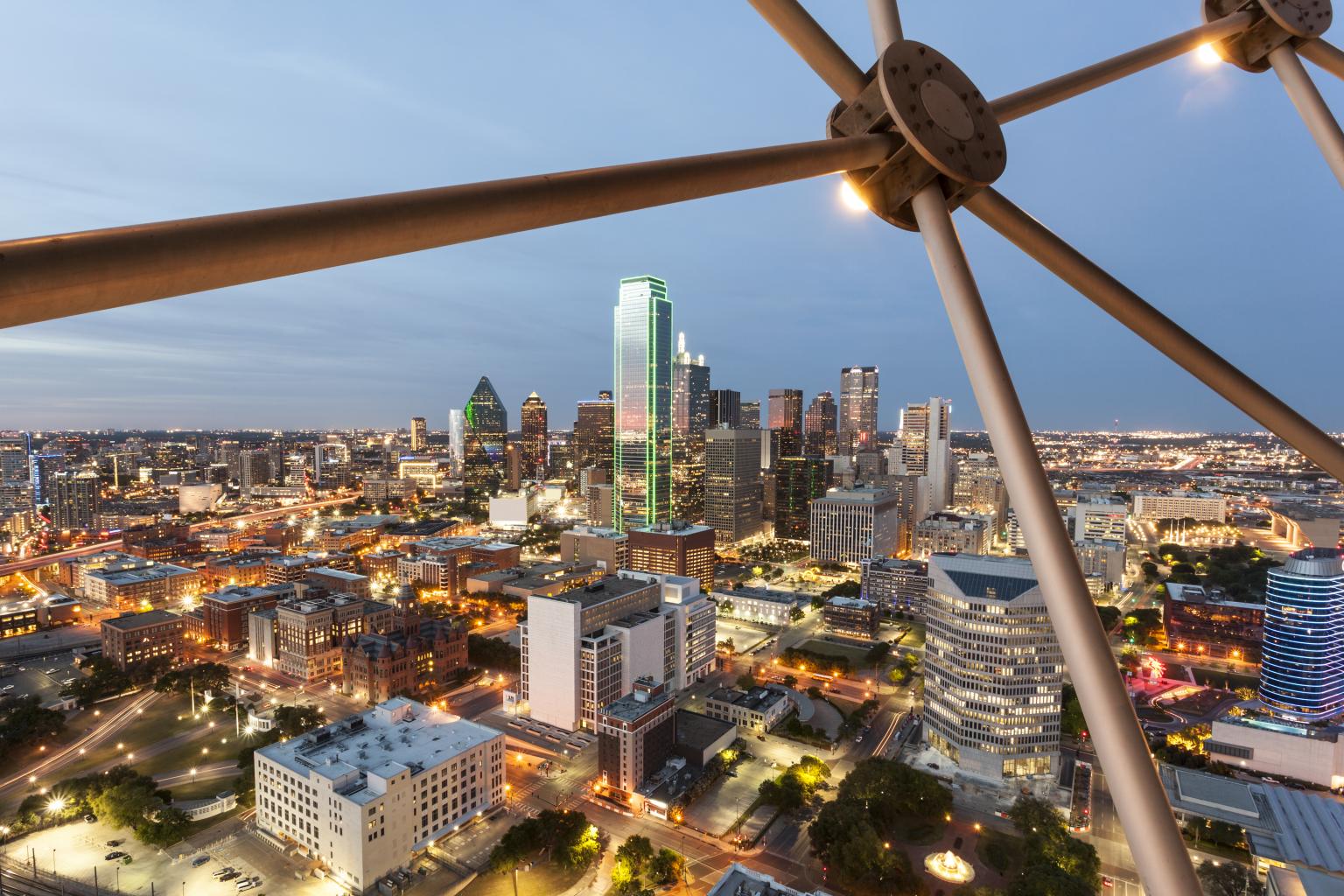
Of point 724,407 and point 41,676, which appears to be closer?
point 41,676

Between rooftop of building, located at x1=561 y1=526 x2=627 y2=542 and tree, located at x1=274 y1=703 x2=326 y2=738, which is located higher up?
rooftop of building, located at x1=561 y1=526 x2=627 y2=542

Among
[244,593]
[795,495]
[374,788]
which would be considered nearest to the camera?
[374,788]

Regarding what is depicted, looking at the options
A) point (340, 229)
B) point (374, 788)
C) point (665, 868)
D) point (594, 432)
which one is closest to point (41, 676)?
point (374, 788)

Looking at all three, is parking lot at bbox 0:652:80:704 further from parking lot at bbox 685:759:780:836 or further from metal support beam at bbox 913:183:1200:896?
metal support beam at bbox 913:183:1200:896

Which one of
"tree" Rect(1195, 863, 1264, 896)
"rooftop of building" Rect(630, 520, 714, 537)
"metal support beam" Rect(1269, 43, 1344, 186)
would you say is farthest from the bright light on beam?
"rooftop of building" Rect(630, 520, 714, 537)

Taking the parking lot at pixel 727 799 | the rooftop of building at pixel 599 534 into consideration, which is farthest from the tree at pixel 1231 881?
the rooftop of building at pixel 599 534

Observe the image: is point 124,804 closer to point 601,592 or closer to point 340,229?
point 601,592

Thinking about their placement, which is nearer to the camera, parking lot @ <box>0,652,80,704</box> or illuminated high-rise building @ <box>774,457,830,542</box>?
parking lot @ <box>0,652,80,704</box>
